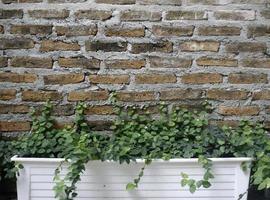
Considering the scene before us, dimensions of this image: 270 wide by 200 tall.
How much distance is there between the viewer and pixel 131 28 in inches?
76.0

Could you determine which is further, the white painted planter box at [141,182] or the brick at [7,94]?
the brick at [7,94]

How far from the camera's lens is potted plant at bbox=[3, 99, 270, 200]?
5.68 feet

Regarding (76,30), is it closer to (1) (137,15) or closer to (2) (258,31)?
(1) (137,15)

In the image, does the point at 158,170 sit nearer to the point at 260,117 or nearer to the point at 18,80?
the point at 260,117

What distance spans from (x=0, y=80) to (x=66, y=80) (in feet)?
1.09

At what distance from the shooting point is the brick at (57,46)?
1.92 m

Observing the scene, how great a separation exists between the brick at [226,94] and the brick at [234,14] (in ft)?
1.23

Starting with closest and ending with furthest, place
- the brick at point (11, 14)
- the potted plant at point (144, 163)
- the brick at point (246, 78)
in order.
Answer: the potted plant at point (144, 163) < the brick at point (11, 14) < the brick at point (246, 78)

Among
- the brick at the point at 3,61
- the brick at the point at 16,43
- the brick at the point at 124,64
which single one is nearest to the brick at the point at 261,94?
the brick at the point at 124,64

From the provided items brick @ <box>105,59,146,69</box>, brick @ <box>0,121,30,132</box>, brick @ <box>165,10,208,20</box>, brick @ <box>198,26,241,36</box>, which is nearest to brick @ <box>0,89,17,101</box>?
brick @ <box>0,121,30,132</box>

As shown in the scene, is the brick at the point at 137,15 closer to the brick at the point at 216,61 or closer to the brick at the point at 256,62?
the brick at the point at 216,61

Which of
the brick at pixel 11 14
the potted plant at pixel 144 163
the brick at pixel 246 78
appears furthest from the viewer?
the brick at pixel 246 78

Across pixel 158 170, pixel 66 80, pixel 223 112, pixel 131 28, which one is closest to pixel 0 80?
pixel 66 80

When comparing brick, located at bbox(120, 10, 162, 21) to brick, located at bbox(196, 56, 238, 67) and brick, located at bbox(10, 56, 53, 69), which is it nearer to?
brick, located at bbox(196, 56, 238, 67)
